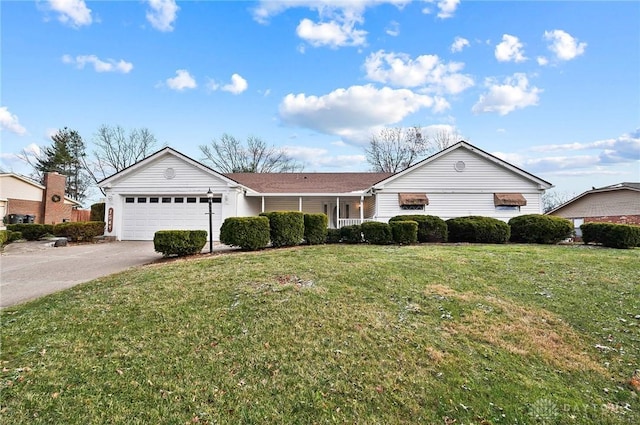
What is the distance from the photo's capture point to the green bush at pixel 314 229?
38.8ft

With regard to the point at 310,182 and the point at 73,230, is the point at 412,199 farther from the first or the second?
the point at 73,230

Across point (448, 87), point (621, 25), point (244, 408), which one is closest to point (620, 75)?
point (621, 25)

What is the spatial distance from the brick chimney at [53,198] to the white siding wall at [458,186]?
23.0 metres

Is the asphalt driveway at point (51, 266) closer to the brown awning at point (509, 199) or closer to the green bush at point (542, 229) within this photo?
the green bush at point (542, 229)

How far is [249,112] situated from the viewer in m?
19.7

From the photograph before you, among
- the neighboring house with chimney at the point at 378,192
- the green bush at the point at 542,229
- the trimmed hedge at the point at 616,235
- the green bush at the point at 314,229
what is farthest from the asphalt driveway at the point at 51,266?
the trimmed hedge at the point at 616,235

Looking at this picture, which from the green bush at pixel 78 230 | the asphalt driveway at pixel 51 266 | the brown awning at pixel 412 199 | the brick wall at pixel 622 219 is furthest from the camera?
the brick wall at pixel 622 219

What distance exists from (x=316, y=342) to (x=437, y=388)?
1439mm

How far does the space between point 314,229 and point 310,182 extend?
8841 millimetres

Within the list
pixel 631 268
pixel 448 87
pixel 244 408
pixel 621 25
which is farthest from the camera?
pixel 448 87

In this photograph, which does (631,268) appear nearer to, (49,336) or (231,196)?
(49,336)

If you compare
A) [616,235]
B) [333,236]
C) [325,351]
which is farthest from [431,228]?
[325,351]

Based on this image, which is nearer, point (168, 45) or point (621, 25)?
point (621, 25)

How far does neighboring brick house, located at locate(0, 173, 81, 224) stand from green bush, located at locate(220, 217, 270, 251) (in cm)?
1926
